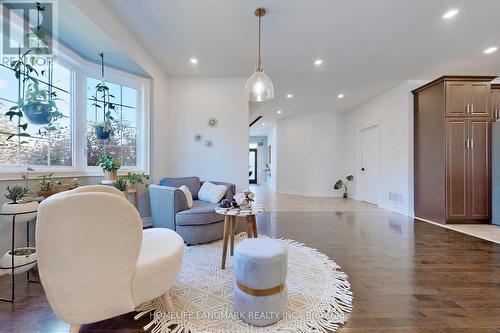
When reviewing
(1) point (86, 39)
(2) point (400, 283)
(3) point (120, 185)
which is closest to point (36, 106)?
(1) point (86, 39)

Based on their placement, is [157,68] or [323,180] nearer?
[157,68]

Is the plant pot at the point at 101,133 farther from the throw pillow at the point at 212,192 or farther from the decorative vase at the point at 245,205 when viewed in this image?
the decorative vase at the point at 245,205

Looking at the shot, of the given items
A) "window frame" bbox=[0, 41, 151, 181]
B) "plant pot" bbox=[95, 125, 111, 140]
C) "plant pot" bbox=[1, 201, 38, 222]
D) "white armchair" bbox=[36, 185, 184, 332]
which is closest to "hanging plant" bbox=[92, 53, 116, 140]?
"plant pot" bbox=[95, 125, 111, 140]

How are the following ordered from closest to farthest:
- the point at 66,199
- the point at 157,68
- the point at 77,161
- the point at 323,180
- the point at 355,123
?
the point at 66,199 < the point at 77,161 < the point at 157,68 < the point at 355,123 < the point at 323,180

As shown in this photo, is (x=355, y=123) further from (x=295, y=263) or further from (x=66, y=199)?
(x=66, y=199)

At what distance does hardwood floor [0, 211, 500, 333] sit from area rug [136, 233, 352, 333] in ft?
0.36

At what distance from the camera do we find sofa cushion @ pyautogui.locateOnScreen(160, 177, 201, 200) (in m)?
3.55

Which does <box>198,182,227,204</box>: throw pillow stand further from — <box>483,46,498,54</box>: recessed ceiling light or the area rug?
<box>483,46,498,54</box>: recessed ceiling light

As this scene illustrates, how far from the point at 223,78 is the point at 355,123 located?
4.39m

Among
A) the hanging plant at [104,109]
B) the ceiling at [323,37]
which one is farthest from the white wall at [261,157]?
the hanging plant at [104,109]

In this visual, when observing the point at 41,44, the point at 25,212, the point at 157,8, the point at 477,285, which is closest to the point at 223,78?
the point at 157,8

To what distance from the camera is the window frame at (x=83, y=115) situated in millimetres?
2633

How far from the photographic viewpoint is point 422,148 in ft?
14.1

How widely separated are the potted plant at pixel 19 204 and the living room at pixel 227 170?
17 mm
